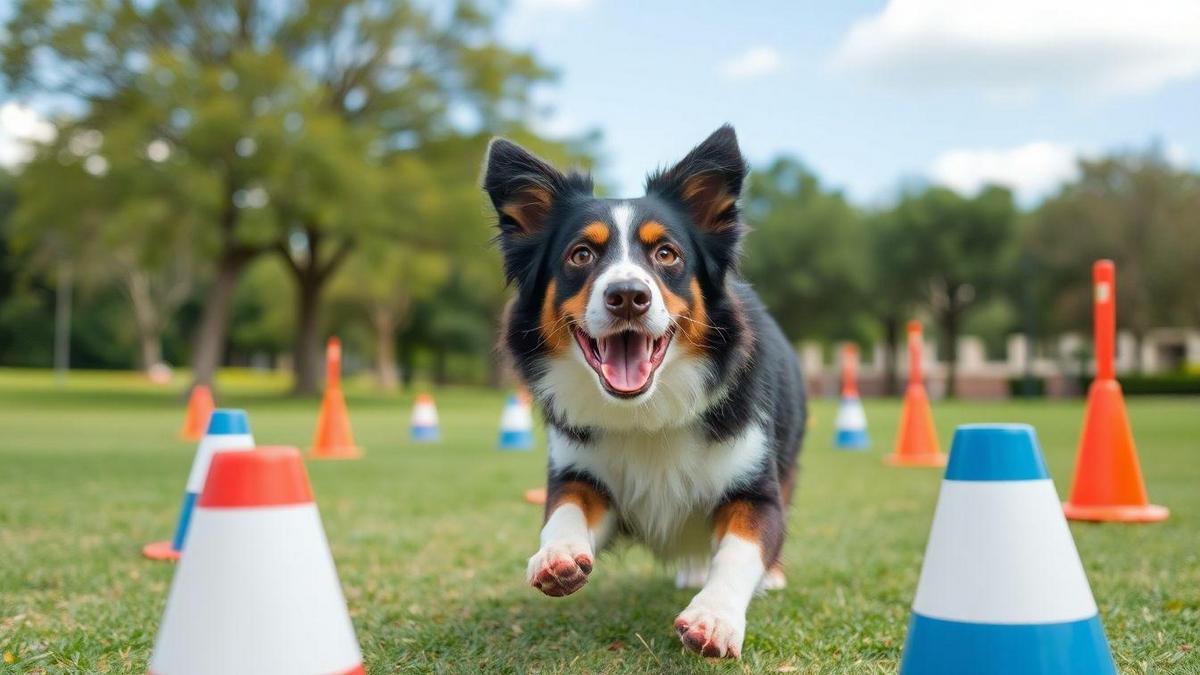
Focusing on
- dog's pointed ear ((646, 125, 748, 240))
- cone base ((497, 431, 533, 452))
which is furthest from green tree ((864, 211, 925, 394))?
dog's pointed ear ((646, 125, 748, 240))

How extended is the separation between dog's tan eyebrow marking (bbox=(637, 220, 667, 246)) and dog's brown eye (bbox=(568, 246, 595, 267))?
0.18m

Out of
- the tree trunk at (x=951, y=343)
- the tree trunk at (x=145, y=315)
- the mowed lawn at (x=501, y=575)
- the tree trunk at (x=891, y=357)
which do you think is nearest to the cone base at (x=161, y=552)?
the mowed lawn at (x=501, y=575)

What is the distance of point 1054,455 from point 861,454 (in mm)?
2119

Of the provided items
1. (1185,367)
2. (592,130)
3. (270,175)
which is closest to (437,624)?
(270,175)

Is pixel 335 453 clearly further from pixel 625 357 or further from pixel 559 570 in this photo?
pixel 559 570

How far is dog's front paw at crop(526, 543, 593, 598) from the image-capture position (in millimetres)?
2820

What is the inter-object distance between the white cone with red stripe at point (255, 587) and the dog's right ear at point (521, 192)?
1693mm

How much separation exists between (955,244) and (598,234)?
44682mm

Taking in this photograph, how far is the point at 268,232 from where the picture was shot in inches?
1005

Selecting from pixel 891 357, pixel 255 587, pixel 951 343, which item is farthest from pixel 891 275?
pixel 255 587

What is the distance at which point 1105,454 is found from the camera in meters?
6.24

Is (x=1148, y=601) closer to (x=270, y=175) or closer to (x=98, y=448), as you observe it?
(x=98, y=448)

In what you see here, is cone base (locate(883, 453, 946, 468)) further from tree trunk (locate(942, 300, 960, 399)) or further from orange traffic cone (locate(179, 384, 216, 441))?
tree trunk (locate(942, 300, 960, 399))

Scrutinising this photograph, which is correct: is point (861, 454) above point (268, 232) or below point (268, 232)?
below
